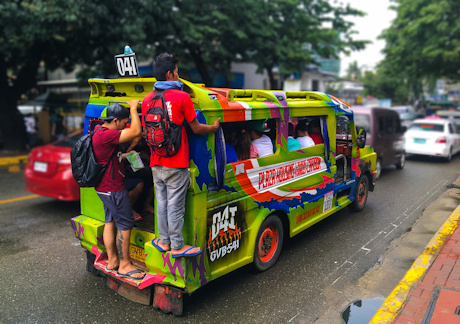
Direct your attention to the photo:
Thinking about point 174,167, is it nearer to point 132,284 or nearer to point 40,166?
point 132,284

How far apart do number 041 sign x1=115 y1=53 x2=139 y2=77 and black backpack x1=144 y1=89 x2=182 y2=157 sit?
0.76 meters

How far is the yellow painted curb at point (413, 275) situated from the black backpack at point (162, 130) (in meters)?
2.37

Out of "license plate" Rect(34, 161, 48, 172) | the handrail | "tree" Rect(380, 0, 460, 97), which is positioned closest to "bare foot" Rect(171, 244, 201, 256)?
the handrail

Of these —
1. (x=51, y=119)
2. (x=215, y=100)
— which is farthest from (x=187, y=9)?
(x=215, y=100)

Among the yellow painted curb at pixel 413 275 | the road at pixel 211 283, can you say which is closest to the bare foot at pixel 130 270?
the road at pixel 211 283

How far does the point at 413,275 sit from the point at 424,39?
61.5ft

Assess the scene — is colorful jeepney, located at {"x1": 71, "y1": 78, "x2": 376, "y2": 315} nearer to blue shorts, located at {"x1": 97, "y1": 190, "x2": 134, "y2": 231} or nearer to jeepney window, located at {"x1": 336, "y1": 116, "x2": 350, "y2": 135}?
blue shorts, located at {"x1": 97, "y1": 190, "x2": 134, "y2": 231}

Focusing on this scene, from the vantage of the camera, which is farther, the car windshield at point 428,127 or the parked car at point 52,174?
the car windshield at point 428,127

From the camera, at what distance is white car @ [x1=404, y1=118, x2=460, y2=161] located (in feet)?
38.7

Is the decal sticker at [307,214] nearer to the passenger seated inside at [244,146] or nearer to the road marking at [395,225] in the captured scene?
the road marking at [395,225]

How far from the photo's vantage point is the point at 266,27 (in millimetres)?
14211

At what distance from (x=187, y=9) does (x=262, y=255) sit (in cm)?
1103

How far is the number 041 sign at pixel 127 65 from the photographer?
3750 millimetres

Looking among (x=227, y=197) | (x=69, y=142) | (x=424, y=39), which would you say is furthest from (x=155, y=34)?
(x=424, y=39)
